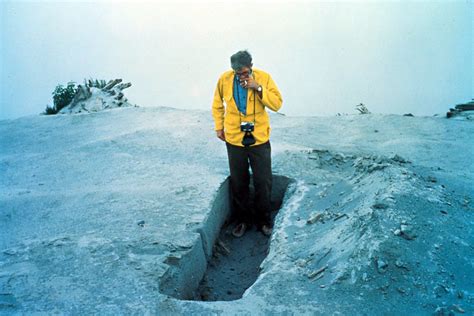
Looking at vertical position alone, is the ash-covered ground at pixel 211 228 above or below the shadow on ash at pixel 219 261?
above

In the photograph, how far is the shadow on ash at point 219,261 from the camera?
2775 millimetres

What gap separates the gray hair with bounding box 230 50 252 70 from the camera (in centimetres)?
328

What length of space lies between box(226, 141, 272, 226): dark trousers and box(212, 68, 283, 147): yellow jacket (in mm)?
115

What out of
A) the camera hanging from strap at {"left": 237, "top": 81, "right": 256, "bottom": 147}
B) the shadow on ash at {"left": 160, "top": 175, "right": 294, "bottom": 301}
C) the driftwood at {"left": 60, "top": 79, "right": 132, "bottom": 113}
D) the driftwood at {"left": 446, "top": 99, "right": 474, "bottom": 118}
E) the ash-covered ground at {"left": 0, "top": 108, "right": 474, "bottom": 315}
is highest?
the driftwood at {"left": 60, "top": 79, "right": 132, "bottom": 113}

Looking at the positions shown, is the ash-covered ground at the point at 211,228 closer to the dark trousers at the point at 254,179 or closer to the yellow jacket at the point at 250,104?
the dark trousers at the point at 254,179

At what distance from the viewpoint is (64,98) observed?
9.91 meters

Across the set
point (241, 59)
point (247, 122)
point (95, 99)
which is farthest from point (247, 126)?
point (95, 99)

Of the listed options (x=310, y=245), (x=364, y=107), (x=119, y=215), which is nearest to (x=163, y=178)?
(x=119, y=215)

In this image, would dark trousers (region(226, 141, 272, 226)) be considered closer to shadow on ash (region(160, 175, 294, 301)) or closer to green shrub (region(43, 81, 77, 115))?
shadow on ash (region(160, 175, 294, 301))

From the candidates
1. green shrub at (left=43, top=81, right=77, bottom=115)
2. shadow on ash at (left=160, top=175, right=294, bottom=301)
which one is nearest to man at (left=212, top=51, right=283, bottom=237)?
shadow on ash at (left=160, top=175, right=294, bottom=301)

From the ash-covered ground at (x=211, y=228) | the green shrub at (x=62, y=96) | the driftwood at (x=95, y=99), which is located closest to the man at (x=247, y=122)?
the ash-covered ground at (x=211, y=228)

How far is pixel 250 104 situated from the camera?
11.4 feet

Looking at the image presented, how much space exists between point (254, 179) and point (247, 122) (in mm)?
622

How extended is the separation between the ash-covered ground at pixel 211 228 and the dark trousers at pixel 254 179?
0.71 ft
